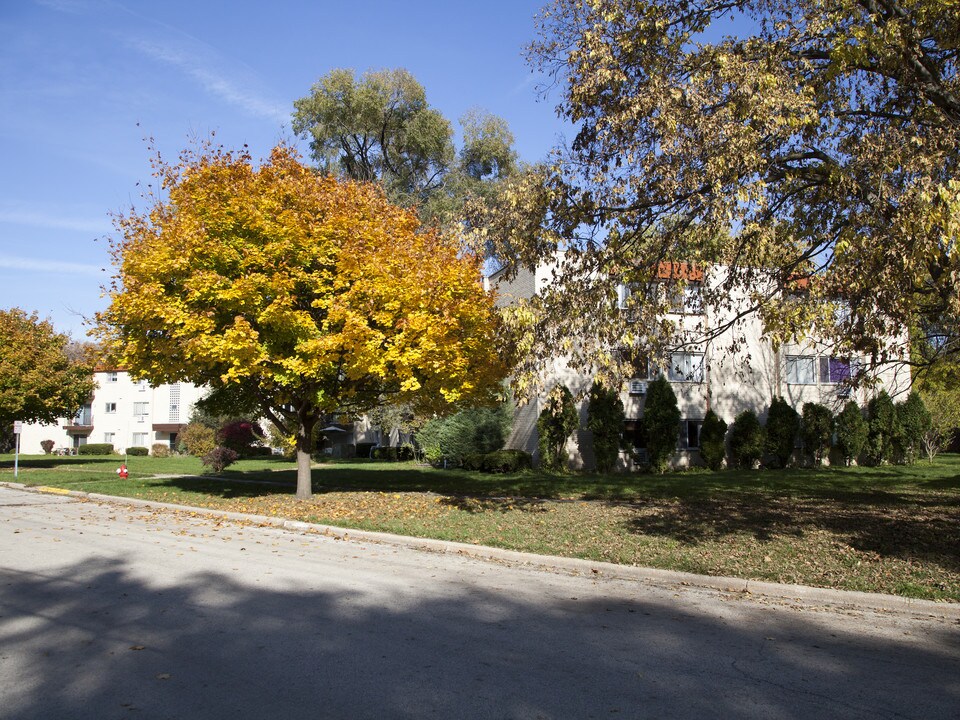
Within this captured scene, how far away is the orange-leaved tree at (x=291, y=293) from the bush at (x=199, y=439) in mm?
32069

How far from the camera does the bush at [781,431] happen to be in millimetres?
30469

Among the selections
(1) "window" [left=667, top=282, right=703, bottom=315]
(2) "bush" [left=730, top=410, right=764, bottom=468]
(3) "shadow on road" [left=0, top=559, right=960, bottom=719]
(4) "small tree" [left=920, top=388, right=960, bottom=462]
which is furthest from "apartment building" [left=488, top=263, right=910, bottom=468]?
(3) "shadow on road" [left=0, top=559, right=960, bottom=719]

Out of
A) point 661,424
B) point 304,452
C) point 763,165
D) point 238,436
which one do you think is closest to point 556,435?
point 661,424

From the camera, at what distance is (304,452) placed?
17922 millimetres

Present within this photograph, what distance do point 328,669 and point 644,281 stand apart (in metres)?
7.91

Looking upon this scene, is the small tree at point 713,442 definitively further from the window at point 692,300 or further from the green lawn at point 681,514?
the window at point 692,300

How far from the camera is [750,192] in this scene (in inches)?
390

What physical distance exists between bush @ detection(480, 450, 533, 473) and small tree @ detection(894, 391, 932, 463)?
16753 mm

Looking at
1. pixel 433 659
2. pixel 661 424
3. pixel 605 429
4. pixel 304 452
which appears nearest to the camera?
pixel 433 659

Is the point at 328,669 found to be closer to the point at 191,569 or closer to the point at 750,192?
the point at 191,569

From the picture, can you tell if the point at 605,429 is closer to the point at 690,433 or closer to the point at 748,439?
the point at 690,433

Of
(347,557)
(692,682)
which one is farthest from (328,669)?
(347,557)

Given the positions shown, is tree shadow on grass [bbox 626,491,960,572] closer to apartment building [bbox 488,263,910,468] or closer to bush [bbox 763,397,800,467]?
apartment building [bbox 488,263,910,468]

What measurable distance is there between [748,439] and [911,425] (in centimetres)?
798
